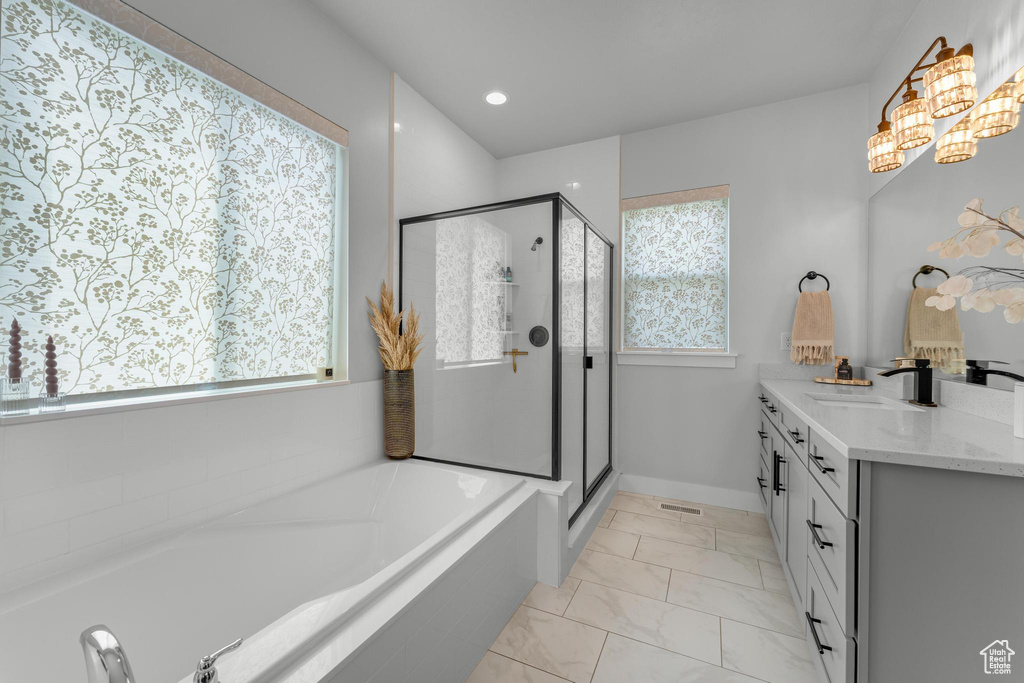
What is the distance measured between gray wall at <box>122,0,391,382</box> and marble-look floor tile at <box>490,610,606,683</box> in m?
1.36

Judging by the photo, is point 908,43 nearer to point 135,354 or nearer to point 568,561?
point 568,561

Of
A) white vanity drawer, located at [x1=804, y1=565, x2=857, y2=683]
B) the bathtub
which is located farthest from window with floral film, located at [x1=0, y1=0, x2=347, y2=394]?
white vanity drawer, located at [x1=804, y1=565, x2=857, y2=683]

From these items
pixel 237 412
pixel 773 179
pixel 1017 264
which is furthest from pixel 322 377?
pixel 773 179

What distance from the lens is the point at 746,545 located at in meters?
2.42

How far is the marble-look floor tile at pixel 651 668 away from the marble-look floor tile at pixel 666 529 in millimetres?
932

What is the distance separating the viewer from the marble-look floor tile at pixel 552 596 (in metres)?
1.90

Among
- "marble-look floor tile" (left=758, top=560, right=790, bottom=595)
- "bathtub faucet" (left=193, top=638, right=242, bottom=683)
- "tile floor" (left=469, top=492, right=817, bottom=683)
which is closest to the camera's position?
A: "bathtub faucet" (left=193, top=638, right=242, bottom=683)

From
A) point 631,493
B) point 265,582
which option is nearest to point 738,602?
point 631,493

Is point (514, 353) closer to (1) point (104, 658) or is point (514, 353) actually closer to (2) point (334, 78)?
(2) point (334, 78)

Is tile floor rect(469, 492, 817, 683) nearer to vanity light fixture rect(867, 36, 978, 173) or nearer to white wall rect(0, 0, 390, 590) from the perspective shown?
white wall rect(0, 0, 390, 590)

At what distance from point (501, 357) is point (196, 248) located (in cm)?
153

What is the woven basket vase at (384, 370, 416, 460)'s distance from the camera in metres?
2.29

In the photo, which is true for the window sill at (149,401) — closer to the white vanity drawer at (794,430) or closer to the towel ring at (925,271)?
the white vanity drawer at (794,430)

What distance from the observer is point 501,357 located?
2.56 metres
